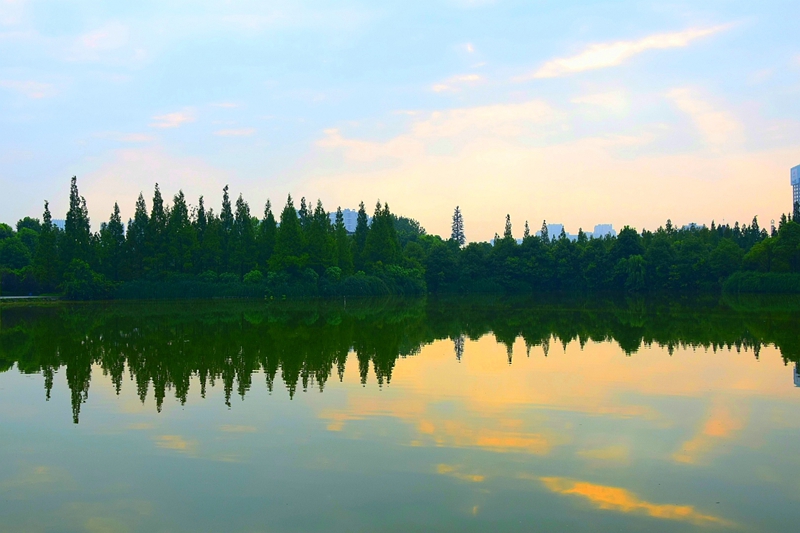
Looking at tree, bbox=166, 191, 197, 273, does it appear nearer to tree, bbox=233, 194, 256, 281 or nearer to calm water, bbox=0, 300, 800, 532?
tree, bbox=233, 194, 256, 281

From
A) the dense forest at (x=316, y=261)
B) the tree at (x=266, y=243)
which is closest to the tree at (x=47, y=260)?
the dense forest at (x=316, y=261)

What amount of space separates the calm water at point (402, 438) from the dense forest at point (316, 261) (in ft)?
115

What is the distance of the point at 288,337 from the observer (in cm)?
2170

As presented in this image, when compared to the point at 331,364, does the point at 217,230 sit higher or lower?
higher

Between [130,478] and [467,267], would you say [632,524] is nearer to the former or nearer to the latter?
[130,478]

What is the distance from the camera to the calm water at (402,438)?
21.4 ft

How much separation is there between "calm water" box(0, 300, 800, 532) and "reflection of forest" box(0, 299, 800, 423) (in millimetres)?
159

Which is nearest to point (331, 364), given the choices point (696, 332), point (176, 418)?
point (176, 418)

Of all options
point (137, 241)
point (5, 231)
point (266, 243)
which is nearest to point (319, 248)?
point (266, 243)

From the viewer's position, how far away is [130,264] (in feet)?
181

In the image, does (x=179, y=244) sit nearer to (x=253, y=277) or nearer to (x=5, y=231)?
(x=253, y=277)

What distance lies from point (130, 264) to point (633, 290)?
44725 millimetres

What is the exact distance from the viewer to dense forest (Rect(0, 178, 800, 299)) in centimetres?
5269

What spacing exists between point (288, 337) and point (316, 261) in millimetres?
34452
